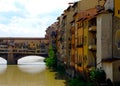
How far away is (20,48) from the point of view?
111625 mm

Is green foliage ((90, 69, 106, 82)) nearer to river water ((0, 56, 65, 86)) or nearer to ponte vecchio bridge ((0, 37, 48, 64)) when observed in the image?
river water ((0, 56, 65, 86))

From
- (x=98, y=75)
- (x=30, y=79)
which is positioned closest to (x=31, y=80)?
(x=30, y=79)

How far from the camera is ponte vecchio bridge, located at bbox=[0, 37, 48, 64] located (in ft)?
359

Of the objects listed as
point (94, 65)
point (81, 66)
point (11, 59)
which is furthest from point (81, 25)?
point (11, 59)

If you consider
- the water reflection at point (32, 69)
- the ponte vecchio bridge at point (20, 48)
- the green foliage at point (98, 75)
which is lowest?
the water reflection at point (32, 69)

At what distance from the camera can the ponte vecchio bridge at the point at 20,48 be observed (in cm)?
10950

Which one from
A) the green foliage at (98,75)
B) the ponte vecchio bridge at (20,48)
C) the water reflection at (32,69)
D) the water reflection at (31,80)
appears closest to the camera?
the green foliage at (98,75)

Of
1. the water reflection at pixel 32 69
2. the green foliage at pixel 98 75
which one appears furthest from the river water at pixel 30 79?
the green foliage at pixel 98 75

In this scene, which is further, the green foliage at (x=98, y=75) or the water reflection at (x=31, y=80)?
the water reflection at (x=31, y=80)

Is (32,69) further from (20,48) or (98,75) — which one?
(98,75)

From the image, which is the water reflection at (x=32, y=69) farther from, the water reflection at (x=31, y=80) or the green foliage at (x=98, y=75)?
the green foliage at (x=98, y=75)

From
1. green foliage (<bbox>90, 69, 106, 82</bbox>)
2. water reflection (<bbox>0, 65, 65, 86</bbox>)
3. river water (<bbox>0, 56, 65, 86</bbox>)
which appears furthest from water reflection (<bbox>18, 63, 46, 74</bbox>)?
green foliage (<bbox>90, 69, 106, 82</bbox>)

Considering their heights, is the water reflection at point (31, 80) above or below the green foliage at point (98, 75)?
below

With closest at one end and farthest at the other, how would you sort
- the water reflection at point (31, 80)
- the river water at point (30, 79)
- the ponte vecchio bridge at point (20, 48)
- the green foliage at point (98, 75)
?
the green foliage at point (98, 75)
the water reflection at point (31, 80)
the river water at point (30, 79)
the ponte vecchio bridge at point (20, 48)
